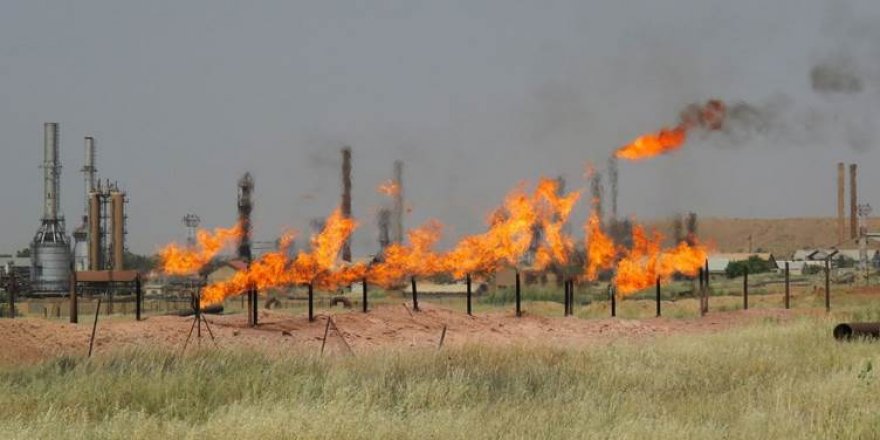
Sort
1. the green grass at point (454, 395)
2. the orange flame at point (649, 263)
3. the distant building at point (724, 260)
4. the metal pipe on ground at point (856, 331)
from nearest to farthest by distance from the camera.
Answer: the green grass at point (454, 395) → the metal pipe on ground at point (856, 331) → the orange flame at point (649, 263) → the distant building at point (724, 260)

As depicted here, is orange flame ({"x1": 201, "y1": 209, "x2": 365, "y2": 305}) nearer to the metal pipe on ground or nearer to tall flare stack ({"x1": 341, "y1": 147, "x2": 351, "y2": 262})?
the metal pipe on ground

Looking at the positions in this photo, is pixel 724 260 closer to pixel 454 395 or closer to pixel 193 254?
pixel 193 254

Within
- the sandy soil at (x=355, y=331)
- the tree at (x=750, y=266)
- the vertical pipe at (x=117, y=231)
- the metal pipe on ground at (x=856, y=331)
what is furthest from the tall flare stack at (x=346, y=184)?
the metal pipe on ground at (x=856, y=331)

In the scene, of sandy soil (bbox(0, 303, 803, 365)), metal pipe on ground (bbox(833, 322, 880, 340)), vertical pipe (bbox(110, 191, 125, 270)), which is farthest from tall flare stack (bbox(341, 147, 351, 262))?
metal pipe on ground (bbox(833, 322, 880, 340))

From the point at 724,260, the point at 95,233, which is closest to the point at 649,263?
the point at 95,233

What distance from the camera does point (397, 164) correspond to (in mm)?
89812

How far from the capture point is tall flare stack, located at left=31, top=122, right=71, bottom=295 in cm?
8619

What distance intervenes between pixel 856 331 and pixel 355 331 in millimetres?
12976

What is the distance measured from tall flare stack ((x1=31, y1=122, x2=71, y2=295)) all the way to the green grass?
71744mm

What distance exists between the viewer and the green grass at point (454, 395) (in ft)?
37.8

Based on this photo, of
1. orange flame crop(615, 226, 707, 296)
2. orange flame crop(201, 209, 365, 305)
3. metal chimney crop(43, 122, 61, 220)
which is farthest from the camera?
metal chimney crop(43, 122, 61, 220)

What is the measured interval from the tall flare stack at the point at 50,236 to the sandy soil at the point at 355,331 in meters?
55.5

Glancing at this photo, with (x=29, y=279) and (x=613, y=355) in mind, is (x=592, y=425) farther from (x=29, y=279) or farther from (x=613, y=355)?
(x=29, y=279)

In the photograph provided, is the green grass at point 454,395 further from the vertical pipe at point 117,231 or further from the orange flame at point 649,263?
the vertical pipe at point 117,231
